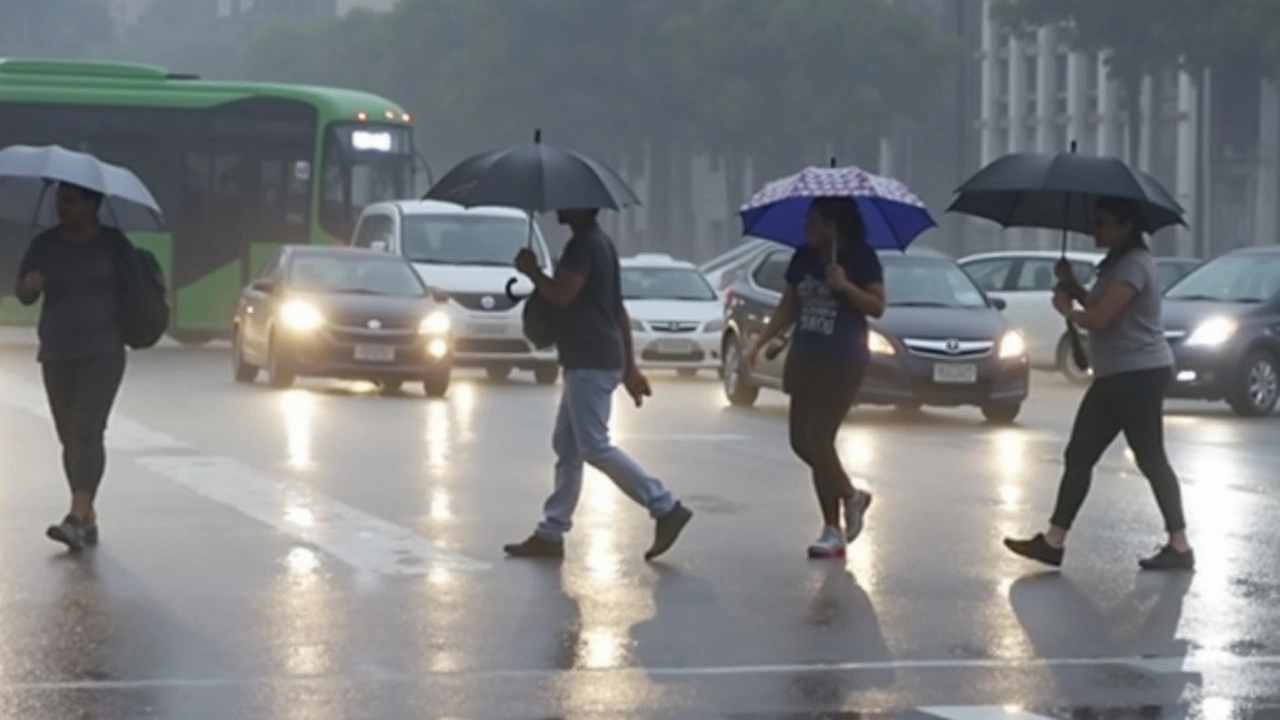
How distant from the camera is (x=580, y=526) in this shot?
1511 centimetres

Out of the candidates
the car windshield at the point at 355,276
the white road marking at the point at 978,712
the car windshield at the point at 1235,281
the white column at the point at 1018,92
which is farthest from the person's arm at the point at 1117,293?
the white column at the point at 1018,92

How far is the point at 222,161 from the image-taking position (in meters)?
38.8

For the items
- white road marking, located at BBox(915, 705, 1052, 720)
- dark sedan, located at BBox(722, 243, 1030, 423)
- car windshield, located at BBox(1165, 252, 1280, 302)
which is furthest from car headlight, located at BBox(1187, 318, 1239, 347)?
white road marking, located at BBox(915, 705, 1052, 720)

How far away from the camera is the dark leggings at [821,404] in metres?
13.4

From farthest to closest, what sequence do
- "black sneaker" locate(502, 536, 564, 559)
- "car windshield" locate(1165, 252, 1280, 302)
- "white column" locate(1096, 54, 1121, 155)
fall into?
"white column" locate(1096, 54, 1121, 155) < "car windshield" locate(1165, 252, 1280, 302) < "black sneaker" locate(502, 536, 564, 559)

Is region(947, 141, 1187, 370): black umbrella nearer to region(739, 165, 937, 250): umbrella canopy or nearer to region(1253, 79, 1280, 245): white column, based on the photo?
region(739, 165, 937, 250): umbrella canopy

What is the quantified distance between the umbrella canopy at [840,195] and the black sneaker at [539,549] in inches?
66.0

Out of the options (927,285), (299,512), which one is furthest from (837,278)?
(927,285)

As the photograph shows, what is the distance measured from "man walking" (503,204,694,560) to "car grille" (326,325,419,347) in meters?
14.3

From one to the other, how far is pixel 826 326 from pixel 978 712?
14.0 ft

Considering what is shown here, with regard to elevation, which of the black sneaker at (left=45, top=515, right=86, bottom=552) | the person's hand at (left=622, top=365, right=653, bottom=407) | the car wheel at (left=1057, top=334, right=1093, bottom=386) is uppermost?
the person's hand at (left=622, top=365, right=653, bottom=407)

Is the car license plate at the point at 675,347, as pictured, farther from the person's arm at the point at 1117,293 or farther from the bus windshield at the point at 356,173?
the person's arm at the point at 1117,293

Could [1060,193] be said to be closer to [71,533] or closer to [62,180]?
[62,180]

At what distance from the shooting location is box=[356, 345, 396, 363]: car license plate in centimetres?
2772
